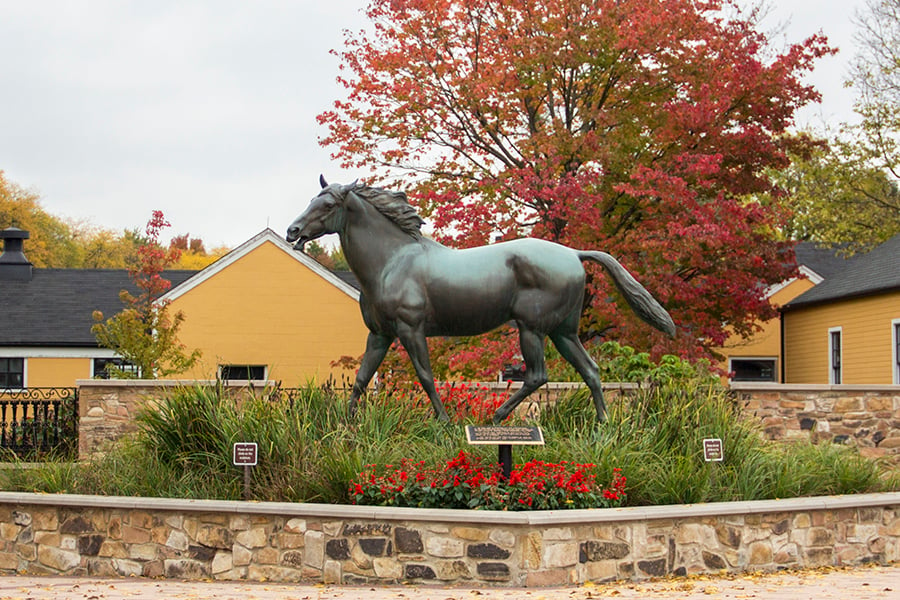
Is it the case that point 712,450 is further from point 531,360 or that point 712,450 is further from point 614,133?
point 614,133

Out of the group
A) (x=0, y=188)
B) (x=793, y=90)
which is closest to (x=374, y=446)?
(x=793, y=90)

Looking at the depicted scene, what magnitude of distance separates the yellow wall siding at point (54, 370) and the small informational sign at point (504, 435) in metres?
22.9

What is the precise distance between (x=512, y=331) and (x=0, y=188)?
151 ft

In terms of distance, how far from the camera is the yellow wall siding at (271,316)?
28.4 meters

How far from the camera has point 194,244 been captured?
74500 mm

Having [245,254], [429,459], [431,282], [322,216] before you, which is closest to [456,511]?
[429,459]

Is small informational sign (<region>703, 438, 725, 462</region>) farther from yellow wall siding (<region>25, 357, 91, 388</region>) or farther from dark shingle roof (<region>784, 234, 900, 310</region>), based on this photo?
yellow wall siding (<region>25, 357, 91, 388</region>)

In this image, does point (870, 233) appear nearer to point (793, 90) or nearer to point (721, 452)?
point (793, 90)

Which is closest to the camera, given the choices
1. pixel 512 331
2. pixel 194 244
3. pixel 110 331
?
pixel 512 331

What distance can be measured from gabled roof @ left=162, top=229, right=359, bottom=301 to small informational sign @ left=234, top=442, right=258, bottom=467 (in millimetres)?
19498

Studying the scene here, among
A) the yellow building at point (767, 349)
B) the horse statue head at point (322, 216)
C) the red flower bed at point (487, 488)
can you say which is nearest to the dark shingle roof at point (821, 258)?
the yellow building at point (767, 349)

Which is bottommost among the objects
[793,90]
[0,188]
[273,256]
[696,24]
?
[273,256]

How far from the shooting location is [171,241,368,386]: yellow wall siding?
93.1ft

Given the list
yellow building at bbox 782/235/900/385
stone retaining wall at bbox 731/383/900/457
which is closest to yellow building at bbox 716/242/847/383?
yellow building at bbox 782/235/900/385
